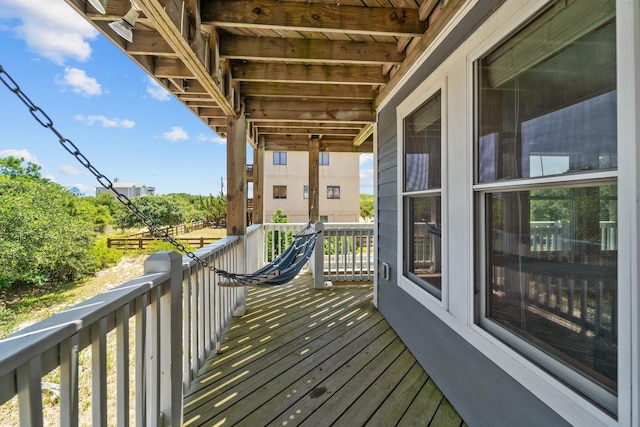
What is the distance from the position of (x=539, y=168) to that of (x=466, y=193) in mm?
459

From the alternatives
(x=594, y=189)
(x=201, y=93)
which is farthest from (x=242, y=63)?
(x=594, y=189)

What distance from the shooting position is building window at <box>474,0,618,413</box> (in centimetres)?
90

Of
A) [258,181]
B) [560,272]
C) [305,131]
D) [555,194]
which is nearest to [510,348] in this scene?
[560,272]

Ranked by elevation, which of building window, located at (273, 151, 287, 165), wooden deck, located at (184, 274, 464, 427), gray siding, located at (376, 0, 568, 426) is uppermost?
building window, located at (273, 151, 287, 165)

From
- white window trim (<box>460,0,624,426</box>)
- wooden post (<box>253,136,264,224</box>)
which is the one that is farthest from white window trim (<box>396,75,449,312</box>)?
wooden post (<box>253,136,264,224</box>)

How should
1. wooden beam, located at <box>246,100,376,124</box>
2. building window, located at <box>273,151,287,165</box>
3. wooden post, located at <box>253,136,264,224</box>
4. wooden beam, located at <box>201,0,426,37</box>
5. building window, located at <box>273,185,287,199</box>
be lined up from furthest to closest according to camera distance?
building window, located at <box>273,185,287,199</box>
building window, located at <box>273,151,287,165</box>
wooden post, located at <box>253,136,264,224</box>
wooden beam, located at <box>246,100,376,124</box>
wooden beam, located at <box>201,0,426,37</box>

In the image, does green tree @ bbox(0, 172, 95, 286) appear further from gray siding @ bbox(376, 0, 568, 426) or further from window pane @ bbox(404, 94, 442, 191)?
window pane @ bbox(404, 94, 442, 191)

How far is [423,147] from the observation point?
2248 millimetres

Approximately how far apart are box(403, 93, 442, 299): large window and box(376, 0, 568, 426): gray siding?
22 centimetres

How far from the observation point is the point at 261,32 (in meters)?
2.22

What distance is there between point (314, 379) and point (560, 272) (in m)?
1.68

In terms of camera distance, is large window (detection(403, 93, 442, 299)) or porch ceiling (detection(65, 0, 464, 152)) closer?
porch ceiling (detection(65, 0, 464, 152))

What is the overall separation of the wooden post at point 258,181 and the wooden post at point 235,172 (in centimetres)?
184

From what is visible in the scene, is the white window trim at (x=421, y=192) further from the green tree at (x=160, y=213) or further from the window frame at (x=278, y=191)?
the green tree at (x=160, y=213)
